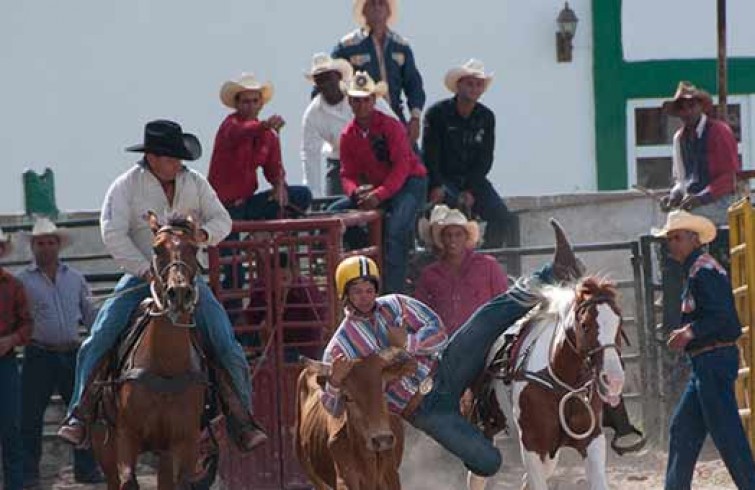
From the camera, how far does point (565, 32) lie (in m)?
21.6

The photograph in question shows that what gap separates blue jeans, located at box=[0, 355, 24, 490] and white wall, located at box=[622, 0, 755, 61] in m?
8.34

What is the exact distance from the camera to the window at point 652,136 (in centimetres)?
2205

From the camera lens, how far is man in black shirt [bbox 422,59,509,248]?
1662 cm

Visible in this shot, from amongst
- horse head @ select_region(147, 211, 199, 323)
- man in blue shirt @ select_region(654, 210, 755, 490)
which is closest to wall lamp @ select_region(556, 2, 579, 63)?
man in blue shirt @ select_region(654, 210, 755, 490)

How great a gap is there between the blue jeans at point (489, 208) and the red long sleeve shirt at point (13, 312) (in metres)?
3.12

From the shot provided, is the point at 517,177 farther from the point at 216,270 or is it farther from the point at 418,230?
the point at 216,270

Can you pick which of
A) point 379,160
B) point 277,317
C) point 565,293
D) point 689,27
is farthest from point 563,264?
point 689,27

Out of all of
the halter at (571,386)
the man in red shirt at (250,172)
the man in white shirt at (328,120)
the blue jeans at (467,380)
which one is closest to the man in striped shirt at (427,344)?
the blue jeans at (467,380)

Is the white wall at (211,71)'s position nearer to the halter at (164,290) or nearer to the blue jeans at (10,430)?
the blue jeans at (10,430)

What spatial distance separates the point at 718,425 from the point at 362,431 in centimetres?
286

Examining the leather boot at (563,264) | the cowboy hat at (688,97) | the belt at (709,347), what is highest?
the cowboy hat at (688,97)

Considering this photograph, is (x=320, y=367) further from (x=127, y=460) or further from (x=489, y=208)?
(x=489, y=208)

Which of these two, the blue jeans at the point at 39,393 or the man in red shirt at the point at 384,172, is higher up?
the man in red shirt at the point at 384,172

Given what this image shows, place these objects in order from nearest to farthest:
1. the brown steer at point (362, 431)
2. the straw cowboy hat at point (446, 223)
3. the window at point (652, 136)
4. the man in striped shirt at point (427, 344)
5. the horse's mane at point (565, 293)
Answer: the brown steer at point (362, 431)
the man in striped shirt at point (427, 344)
the horse's mane at point (565, 293)
the straw cowboy hat at point (446, 223)
the window at point (652, 136)
